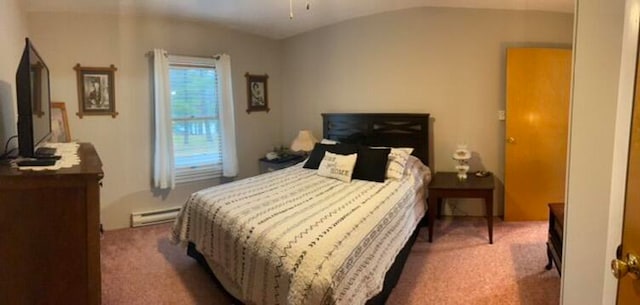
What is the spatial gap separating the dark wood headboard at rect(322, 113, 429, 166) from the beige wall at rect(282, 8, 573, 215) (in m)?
0.18

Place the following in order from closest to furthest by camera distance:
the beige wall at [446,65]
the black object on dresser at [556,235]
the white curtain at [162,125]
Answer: the black object on dresser at [556,235] < the beige wall at [446,65] < the white curtain at [162,125]

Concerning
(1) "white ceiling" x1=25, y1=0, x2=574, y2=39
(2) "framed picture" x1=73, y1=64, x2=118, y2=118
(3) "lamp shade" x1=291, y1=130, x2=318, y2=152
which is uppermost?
(1) "white ceiling" x1=25, y1=0, x2=574, y2=39

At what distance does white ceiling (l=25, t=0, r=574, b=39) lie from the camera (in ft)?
12.2

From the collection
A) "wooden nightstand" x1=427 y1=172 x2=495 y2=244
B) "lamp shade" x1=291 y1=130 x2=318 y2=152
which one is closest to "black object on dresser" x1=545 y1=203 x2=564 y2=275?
"wooden nightstand" x1=427 y1=172 x2=495 y2=244

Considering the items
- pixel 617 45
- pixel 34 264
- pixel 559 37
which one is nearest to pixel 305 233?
pixel 34 264

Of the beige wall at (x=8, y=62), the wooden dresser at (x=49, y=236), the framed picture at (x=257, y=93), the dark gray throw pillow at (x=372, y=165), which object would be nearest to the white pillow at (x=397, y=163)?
the dark gray throw pillow at (x=372, y=165)

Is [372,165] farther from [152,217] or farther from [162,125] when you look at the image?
[152,217]

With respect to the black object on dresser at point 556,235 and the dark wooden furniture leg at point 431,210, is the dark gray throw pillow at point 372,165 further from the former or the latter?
the black object on dresser at point 556,235

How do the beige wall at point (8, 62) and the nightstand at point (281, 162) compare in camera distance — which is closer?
the beige wall at point (8, 62)

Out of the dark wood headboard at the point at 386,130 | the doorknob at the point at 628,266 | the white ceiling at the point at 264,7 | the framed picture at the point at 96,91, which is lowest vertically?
the doorknob at the point at 628,266

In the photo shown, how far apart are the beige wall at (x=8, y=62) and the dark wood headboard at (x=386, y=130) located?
2.99 metres

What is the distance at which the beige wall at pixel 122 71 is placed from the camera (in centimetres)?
383

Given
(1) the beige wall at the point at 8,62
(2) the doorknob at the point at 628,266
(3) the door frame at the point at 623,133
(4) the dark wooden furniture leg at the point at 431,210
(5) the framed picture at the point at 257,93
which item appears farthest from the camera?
(5) the framed picture at the point at 257,93

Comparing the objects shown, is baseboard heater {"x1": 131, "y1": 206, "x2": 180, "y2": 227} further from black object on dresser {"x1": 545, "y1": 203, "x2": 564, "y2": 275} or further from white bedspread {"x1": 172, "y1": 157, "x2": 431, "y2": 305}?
black object on dresser {"x1": 545, "y1": 203, "x2": 564, "y2": 275}
